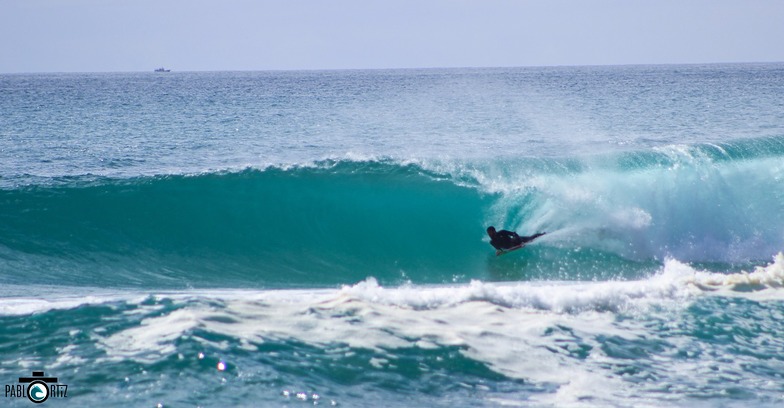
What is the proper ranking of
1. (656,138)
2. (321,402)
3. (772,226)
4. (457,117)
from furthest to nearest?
(457,117), (656,138), (772,226), (321,402)

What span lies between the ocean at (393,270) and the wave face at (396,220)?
0.05 meters

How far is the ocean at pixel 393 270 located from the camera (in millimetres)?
7215

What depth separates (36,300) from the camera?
10.3 meters

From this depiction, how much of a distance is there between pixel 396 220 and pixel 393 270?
2.28 m

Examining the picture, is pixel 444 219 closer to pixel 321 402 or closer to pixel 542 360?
pixel 542 360

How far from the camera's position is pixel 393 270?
13.8 m

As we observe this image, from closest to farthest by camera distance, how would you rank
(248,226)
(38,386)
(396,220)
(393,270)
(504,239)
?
(38,386) < (504,239) < (393,270) < (248,226) < (396,220)

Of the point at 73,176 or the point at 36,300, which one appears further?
the point at 73,176

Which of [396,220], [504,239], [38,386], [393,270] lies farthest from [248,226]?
[38,386]

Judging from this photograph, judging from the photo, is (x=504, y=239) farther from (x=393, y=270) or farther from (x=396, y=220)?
(x=396, y=220)

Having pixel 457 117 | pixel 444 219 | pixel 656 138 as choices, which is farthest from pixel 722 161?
pixel 457 117

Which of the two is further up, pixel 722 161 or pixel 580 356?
pixel 722 161

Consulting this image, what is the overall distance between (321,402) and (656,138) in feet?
71.5

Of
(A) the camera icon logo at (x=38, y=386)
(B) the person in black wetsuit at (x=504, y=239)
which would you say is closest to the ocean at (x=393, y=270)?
(A) the camera icon logo at (x=38, y=386)
